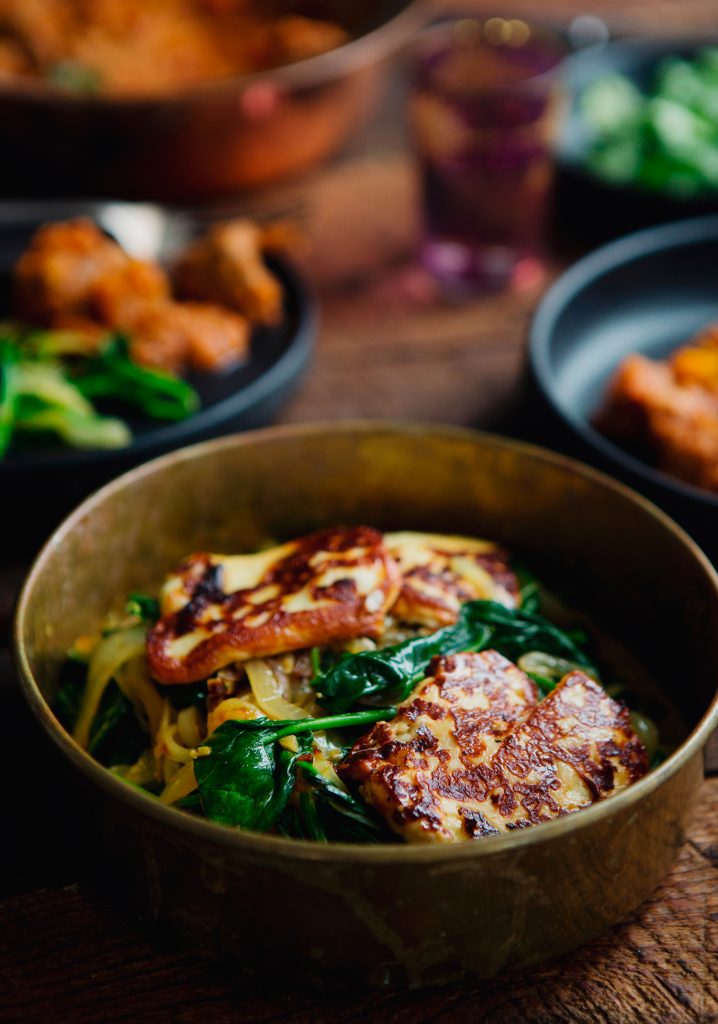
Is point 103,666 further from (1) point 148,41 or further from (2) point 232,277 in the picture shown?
(1) point 148,41

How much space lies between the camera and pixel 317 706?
1749 mm

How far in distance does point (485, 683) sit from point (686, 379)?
1.43 m

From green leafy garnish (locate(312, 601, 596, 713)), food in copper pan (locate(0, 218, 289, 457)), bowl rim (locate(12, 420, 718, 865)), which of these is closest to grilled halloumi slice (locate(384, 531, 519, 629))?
green leafy garnish (locate(312, 601, 596, 713))

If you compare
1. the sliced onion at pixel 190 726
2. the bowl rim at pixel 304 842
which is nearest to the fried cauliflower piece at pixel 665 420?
the bowl rim at pixel 304 842

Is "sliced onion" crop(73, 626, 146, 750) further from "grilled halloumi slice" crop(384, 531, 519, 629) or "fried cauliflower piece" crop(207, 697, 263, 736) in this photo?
"grilled halloumi slice" crop(384, 531, 519, 629)

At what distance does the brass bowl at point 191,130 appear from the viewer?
3307 mm

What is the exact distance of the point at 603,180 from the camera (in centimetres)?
362

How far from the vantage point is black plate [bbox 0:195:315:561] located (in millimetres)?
2506

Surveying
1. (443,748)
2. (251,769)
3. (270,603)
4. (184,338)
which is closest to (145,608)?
(270,603)

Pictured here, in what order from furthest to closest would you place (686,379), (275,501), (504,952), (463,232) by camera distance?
(463,232) → (686,379) → (275,501) → (504,952)

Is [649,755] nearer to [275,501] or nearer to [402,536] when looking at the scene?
[402,536]

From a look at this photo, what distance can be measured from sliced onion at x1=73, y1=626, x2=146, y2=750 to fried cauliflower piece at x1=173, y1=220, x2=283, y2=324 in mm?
1425

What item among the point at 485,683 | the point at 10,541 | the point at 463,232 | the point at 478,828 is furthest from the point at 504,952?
the point at 463,232

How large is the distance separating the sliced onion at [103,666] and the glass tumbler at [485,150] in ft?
6.71
